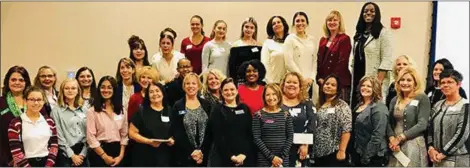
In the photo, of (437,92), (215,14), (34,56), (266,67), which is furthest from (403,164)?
(34,56)

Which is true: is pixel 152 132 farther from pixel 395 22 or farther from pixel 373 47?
pixel 395 22

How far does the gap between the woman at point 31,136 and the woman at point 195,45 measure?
1605 mm

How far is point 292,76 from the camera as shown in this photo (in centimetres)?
482

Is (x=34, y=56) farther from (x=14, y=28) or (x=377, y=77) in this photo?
(x=377, y=77)

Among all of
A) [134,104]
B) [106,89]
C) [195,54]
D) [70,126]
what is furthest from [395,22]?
[70,126]

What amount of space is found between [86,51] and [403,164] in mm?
3946

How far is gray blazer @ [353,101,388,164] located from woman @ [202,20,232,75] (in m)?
1.41

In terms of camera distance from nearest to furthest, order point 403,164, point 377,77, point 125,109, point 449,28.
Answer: point 403,164
point 125,109
point 377,77
point 449,28

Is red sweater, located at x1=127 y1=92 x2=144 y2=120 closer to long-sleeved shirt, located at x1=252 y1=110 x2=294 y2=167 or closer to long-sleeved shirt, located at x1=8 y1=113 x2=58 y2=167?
long-sleeved shirt, located at x1=8 y1=113 x2=58 y2=167

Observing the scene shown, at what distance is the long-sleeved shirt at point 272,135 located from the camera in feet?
15.3

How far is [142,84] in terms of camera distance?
5105mm

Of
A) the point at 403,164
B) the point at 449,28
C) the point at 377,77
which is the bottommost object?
the point at 403,164

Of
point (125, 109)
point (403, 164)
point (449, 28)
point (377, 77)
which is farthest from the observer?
point (449, 28)

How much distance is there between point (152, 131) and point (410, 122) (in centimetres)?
202
